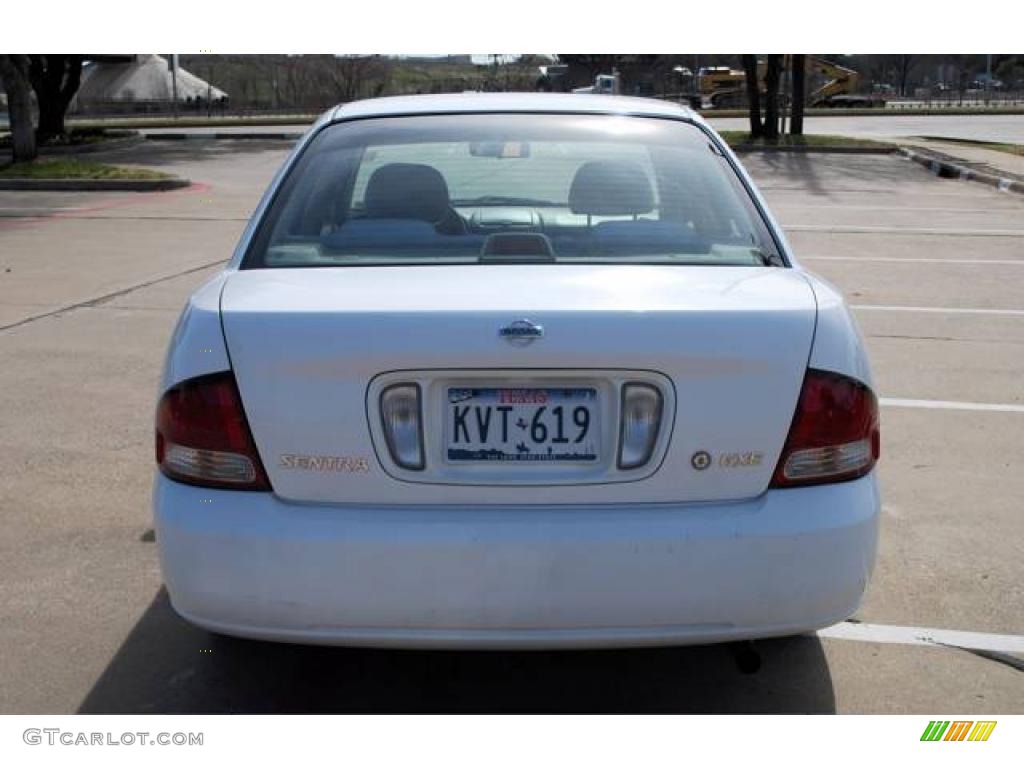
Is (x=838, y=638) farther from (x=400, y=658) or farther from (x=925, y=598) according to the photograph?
(x=400, y=658)

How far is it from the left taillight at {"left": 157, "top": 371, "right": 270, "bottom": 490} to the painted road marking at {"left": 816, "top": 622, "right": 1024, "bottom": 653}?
1.82m

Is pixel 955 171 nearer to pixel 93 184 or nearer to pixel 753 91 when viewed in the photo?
pixel 753 91

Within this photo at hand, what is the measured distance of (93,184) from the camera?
19.8 meters

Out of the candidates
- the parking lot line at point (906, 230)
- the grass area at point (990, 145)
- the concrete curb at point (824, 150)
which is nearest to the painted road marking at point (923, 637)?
the parking lot line at point (906, 230)

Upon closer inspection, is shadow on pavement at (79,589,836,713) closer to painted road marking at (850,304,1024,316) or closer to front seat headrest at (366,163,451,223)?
front seat headrest at (366,163,451,223)

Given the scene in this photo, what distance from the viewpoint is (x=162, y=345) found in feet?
25.5

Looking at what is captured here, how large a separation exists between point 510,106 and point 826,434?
176 cm

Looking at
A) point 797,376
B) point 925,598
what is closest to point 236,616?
point 797,376

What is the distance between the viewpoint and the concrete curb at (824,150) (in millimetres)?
28859

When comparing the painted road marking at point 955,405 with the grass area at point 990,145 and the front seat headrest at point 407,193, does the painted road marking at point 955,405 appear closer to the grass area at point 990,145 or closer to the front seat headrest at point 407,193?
the front seat headrest at point 407,193

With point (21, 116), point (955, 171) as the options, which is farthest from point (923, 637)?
point (21, 116)

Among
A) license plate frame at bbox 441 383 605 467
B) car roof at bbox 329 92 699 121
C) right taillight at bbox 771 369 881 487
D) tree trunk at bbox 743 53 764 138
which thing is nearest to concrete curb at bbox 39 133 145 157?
tree trunk at bbox 743 53 764 138

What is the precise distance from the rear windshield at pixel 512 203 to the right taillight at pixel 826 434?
63 cm
